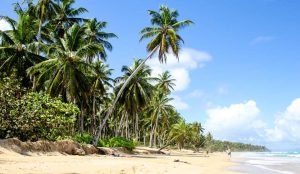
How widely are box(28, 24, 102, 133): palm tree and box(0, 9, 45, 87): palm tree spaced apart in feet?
6.39

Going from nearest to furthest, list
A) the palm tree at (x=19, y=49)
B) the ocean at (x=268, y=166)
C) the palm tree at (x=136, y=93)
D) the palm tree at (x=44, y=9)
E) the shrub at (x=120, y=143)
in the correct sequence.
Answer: the ocean at (x=268, y=166) → the palm tree at (x=19, y=49) → the shrub at (x=120, y=143) → the palm tree at (x=44, y=9) → the palm tree at (x=136, y=93)

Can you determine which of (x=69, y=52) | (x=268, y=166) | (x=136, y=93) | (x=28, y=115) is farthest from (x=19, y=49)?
(x=268, y=166)

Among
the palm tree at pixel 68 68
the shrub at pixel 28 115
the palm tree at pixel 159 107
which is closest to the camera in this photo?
the shrub at pixel 28 115

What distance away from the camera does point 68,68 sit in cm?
2786

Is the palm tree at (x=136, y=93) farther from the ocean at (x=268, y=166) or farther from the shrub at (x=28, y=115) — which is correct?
the shrub at (x=28, y=115)

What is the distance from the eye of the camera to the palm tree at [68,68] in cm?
2797

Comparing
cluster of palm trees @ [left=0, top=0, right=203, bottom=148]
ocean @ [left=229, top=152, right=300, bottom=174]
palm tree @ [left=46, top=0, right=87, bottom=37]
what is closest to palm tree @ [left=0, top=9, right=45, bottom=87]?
cluster of palm trees @ [left=0, top=0, right=203, bottom=148]

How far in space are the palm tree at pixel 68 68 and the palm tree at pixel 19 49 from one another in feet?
6.39

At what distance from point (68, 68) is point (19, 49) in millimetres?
6005

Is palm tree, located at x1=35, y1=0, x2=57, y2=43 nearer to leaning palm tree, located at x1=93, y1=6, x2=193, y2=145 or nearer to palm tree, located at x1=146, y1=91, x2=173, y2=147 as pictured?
leaning palm tree, located at x1=93, y1=6, x2=193, y2=145

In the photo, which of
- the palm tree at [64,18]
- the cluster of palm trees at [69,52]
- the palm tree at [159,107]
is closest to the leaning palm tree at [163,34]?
the cluster of palm trees at [69,52]

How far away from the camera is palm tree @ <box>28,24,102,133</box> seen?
1101 inches

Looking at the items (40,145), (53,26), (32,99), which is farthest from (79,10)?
(40,145)

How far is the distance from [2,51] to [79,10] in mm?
12050
